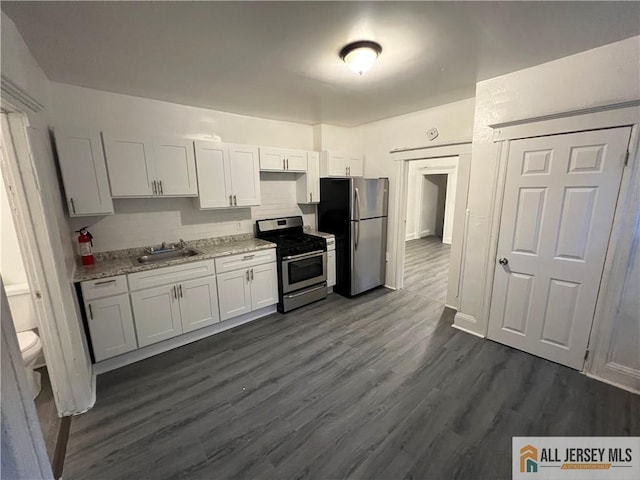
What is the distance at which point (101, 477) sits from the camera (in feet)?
5.14

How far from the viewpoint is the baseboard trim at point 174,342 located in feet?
8.16

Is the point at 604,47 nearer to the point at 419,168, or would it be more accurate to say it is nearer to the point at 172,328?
the point at 172,328

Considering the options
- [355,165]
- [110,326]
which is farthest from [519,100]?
[110,326]

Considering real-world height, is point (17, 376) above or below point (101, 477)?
above

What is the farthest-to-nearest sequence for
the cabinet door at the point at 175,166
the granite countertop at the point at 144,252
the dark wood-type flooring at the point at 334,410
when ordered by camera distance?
the cabinet door at the point at 175,166 < the granite countertop at the point at 144,252 < the dark wood-type flooring at the point at 334,410

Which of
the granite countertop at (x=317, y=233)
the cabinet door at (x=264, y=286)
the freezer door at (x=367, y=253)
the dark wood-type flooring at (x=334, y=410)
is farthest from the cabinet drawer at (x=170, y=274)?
the freezer door at (x=367, y=253)

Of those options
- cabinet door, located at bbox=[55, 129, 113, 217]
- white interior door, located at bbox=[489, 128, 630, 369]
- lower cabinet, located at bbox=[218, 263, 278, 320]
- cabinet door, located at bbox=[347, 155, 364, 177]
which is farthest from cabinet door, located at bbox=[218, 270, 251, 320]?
white interior door, located at bbox=[489, 128, 630, 369]

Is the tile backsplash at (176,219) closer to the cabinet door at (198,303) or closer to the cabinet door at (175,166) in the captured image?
the cabinet door at (175,166)

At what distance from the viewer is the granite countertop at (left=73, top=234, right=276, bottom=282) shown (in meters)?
2.35

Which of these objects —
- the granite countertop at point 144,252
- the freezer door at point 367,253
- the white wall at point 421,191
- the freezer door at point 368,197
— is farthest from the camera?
the white wall at point 421,191

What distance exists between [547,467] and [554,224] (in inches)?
71.6

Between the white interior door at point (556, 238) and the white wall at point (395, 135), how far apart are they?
0.87 metres

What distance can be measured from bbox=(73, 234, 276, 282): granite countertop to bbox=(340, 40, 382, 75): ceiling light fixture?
2.14 metres

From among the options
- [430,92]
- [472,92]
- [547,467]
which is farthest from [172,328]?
[472,92]
